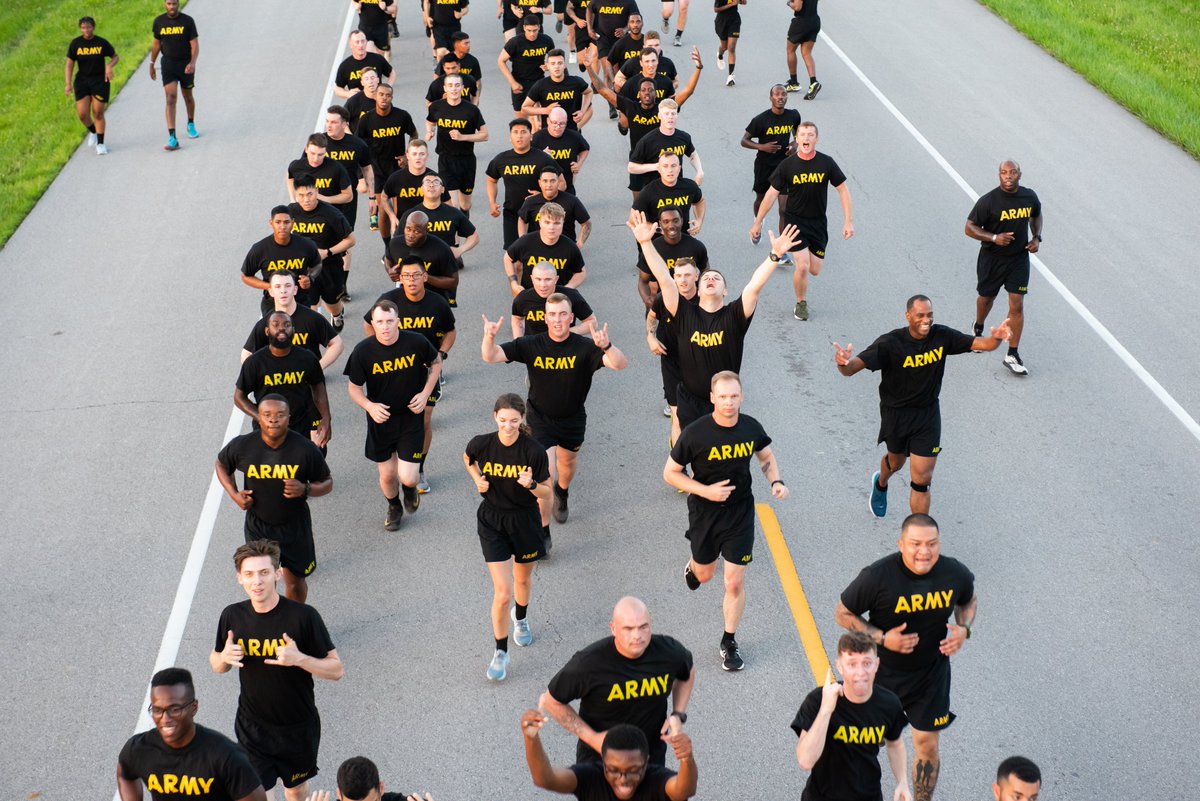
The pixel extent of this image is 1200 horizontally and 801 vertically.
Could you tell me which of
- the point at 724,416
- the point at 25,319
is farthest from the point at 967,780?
the point at 25,319

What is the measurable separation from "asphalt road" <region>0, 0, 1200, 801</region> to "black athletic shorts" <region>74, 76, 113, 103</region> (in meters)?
1.00

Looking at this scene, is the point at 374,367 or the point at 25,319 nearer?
the point at 374,367

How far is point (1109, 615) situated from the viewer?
10.7 m

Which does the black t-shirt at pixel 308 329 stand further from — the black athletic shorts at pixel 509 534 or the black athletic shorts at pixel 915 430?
the black athletic shorts at pixel 915 430

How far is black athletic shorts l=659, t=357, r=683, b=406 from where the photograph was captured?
1230 cm

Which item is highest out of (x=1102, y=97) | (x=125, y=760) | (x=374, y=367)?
(x=125, y=760)

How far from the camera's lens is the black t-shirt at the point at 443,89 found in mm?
18312

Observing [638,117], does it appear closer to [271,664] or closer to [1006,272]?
[1006,272]

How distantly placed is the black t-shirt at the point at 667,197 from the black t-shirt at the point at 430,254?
2.32 metres

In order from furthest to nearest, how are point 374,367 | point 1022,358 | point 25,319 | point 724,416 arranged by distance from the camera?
point 25,319 → point 1022,358 → point 374,367 → point 724,416

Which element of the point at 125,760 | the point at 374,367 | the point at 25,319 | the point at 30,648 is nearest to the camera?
the point at 125,760

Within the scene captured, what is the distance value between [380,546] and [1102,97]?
17467 mm

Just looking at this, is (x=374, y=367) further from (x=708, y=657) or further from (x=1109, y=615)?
(x=1109, y=615)

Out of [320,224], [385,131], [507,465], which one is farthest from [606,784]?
[385,131]
